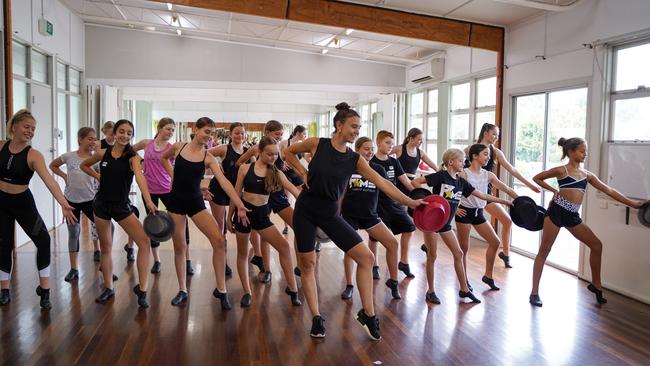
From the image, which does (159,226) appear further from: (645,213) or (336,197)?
(645,213)

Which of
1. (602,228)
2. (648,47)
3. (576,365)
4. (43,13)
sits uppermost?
(43,13)

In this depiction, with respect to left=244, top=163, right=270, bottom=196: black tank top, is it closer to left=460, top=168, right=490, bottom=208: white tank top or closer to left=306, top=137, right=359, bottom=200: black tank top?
left=306, top=137, right=359, bottom=200: black tank top

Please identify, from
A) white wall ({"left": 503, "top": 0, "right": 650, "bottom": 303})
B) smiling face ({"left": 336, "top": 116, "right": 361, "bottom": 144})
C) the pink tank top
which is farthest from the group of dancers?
white wall ({"left": 503, "top": 0, "right": 650, "bottom": 303})

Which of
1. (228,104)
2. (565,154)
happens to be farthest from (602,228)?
(228,104)

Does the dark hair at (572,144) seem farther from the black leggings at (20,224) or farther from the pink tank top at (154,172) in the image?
the black leggings at (20,224)

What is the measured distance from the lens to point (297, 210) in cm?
374

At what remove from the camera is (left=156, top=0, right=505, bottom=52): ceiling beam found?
638 cm

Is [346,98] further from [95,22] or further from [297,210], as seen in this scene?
[297,210]

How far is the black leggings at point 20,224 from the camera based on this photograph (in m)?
4.25

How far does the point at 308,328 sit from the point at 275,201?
1.38 m

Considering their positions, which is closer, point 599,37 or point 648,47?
point 648,47

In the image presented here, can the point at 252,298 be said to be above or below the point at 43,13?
below

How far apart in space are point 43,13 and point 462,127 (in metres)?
7.55

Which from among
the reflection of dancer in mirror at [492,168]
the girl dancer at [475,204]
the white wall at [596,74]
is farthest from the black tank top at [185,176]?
the white wall at [596,74]
